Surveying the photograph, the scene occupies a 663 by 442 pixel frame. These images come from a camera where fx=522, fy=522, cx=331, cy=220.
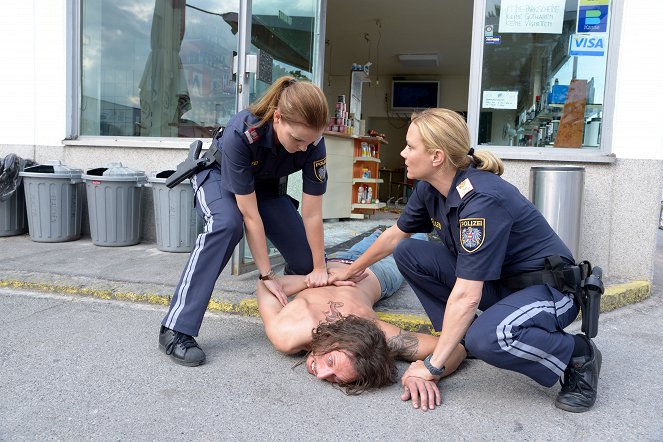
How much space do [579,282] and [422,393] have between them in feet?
2.53

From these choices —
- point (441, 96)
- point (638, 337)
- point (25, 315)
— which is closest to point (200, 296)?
point (25, 315)

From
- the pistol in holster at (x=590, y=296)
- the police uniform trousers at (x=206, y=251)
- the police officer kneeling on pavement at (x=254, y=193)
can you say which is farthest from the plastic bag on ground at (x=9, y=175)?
the pistol in holster at (x=590, y=296)

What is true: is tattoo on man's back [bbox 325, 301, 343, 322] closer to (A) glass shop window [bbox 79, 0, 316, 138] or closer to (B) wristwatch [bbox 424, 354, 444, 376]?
(B) wristwatch [bbox 424, 354, 444, 376]

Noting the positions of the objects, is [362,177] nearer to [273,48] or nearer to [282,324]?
[273,48]

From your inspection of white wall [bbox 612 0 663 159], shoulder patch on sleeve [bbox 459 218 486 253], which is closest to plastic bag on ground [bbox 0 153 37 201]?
shoulder patch on sleeve [bbox 459 218 486 253]

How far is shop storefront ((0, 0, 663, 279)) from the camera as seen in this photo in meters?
3.81

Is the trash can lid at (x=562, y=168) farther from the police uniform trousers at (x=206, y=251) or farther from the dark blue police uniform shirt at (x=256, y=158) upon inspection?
the police uniform trousers at (x=206, y=251)

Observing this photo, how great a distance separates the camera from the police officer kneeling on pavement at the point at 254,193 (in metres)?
2.40

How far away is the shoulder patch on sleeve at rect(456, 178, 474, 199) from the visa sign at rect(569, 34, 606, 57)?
2.69 meters

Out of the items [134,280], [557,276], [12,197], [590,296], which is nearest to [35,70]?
[12,197]

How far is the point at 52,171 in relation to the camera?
5.06 metres

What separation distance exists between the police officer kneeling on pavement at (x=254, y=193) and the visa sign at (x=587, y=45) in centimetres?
249

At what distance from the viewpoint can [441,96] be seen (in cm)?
1281

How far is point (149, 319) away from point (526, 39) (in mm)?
3563
